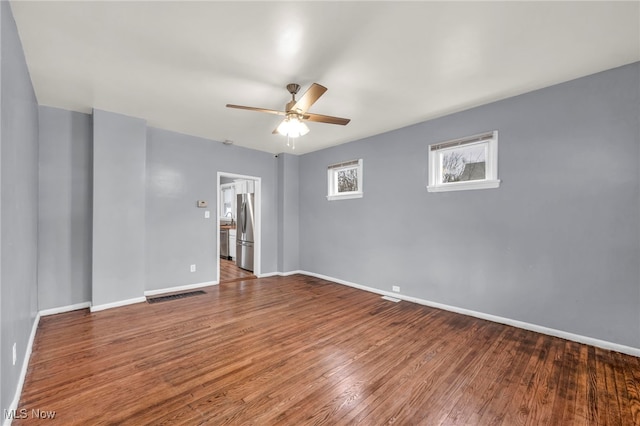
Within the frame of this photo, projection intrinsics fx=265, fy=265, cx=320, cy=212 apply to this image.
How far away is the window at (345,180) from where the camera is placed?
4.90m

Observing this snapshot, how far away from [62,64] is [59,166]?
64.4 inches

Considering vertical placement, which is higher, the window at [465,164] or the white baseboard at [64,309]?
the window at [465,164]

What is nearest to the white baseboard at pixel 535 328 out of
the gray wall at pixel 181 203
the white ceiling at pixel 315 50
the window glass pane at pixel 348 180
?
the window glass pane at pixel 348 180

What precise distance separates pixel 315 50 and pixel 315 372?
268cm

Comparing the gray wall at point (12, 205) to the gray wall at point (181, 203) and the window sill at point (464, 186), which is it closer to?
the gray wall at point (181, 203)

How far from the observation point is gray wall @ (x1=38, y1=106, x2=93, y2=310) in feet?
11.1

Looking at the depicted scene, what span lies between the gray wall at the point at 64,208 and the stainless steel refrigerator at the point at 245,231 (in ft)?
9.14

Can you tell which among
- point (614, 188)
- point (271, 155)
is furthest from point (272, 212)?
point (614, 188)

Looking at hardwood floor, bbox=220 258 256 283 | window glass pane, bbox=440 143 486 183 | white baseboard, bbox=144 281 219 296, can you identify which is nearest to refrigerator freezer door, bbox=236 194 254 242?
hardwood floor, bbox=220 258 256 283

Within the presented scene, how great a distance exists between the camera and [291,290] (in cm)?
462

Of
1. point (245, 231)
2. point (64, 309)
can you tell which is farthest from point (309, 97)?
point (245, 231)

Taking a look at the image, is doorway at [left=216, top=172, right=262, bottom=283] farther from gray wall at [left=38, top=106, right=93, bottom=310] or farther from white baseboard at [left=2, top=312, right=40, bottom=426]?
white baseboard at [left=2, top=312, right=40, bottom=426]

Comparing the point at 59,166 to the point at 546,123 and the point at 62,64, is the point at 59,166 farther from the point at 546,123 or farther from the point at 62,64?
the point at 546,123

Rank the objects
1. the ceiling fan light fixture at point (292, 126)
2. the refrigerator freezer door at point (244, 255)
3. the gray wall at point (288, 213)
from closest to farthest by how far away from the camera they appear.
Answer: the ceiling fan light fixture at point (292, 126) < the gray wall at point (288, 213) < the refrigerator freezer door at point (244, 255)
